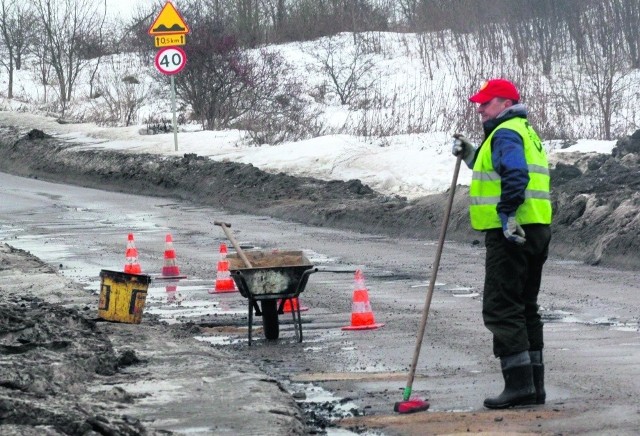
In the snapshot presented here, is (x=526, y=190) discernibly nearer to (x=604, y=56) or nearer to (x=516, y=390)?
(x=516, y=390)

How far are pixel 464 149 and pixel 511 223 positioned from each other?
77cm

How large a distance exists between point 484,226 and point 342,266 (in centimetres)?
791

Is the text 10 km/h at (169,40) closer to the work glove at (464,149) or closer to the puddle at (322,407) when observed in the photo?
the puddle at (322,407)

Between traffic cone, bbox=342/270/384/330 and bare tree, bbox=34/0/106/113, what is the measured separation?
40151 mm

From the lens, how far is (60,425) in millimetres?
6832

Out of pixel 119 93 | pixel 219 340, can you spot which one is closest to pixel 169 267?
pixel 219 340

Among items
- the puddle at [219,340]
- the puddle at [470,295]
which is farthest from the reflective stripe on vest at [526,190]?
the puddle at [470,295]

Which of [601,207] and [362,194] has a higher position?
[601,207]

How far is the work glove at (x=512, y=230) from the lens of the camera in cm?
821

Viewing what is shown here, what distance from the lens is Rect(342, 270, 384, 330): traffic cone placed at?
11.7 metres

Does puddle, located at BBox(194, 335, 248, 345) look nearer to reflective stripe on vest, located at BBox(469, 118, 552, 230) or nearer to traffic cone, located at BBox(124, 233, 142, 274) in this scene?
reflective stripe on vest, located at BBox(469, 118, 552, 230)

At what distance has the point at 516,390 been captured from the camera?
8.30m

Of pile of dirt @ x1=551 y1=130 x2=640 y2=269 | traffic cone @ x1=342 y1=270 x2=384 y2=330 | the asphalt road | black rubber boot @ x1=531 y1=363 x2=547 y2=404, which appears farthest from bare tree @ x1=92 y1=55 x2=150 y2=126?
black rubber boot @ x1=531 y1=363 x2=547 y2=404

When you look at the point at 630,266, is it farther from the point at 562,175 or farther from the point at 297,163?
the point at 297,163
